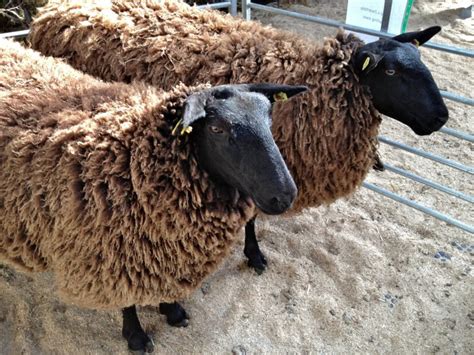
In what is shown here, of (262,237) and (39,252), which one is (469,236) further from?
(39,252)

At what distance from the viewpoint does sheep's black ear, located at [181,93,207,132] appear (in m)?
1.75

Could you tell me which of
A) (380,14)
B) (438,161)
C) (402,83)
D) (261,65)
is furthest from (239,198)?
(380,14)

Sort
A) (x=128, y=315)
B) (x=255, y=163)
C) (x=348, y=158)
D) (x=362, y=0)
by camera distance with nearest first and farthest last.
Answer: (x=255, y=163) < (x=128, y=315) < (x=348, y=158) < (x=362, y=0)

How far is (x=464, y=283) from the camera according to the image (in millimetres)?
3061

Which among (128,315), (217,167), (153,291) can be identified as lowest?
(128,315)

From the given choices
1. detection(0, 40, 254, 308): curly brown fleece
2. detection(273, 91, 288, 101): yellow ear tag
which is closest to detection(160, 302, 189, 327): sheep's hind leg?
detection(0, 40, 254, 308): curly brown fleece

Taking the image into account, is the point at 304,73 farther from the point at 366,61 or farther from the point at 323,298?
the point at 323,298

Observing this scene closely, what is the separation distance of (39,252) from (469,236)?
315 cm

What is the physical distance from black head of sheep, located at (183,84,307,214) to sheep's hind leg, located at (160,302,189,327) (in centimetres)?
116

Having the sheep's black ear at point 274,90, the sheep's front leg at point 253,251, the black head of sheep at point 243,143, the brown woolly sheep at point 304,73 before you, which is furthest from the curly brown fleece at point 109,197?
the sheep's front leg at point 253,251

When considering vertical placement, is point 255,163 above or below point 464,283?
above

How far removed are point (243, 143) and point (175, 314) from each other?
142 cm

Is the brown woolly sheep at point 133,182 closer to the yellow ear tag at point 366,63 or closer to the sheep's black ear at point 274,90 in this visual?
the sheep's black ear at point 274,90

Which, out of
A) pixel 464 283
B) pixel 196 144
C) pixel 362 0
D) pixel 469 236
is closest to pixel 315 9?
pixel 362 0
